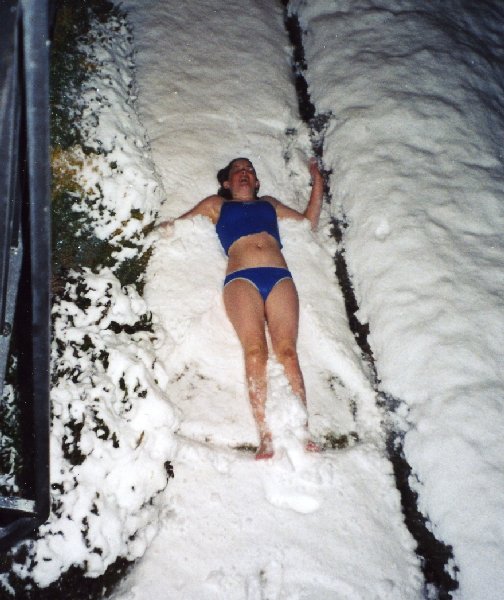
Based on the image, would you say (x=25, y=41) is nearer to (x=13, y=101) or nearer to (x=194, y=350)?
(x=13, y=101)

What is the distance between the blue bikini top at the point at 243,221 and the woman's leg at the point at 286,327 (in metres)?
0.58

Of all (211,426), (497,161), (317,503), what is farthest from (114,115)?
(497,161)

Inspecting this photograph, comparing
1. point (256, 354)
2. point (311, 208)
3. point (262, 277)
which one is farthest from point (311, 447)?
point (311, 208)

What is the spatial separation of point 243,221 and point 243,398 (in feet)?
4.97

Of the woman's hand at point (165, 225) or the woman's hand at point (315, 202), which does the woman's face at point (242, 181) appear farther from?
the woman's hand at point (165, 225)

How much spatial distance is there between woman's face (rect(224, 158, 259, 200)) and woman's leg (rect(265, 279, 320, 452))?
104cm

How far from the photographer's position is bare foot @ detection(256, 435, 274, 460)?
2648 mm

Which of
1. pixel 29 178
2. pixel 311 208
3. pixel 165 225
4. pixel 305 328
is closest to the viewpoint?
pixel 29 178

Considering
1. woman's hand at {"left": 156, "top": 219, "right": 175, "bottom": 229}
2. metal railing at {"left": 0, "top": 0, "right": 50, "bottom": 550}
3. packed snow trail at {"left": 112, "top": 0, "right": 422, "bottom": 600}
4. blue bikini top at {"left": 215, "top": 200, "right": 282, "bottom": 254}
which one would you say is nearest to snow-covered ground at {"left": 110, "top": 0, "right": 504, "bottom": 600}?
packed snow trail at {"left": 112, "top": 0, "right": 422, "bottom": 600}

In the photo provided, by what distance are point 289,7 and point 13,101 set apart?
19.9ft

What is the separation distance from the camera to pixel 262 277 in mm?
3287

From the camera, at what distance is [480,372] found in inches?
116

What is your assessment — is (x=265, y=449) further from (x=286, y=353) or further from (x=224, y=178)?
(x=224, y=178)

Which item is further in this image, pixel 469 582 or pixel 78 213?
pixel 78 213
